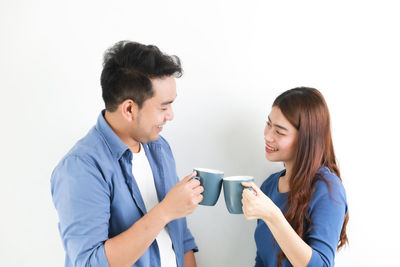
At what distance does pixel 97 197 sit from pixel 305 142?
2.23 feet

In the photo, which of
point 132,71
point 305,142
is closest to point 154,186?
point 132,71

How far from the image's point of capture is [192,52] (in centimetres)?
148

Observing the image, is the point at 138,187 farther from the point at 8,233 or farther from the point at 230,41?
the point at 8,233

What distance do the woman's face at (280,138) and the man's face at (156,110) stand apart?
0.36 m

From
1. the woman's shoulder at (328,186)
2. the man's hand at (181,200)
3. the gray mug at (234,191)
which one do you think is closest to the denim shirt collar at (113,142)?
the man's hand at (181,200)

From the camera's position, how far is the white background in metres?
1.36

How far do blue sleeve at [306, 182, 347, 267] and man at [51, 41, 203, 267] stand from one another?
0.36m

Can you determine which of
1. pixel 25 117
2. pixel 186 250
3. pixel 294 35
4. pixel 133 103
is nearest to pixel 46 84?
pixel 25 117

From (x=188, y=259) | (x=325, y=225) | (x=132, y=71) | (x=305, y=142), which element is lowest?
(x=188, y=259)

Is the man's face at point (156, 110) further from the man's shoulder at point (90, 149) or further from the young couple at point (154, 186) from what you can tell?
the man's shoulder at point (90, 149)

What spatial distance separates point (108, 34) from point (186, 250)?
934 mm

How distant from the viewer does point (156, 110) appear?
3.88 feet

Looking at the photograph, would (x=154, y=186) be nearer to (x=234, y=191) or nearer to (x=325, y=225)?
(x=234, y=191)

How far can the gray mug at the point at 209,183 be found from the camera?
1.14 m
